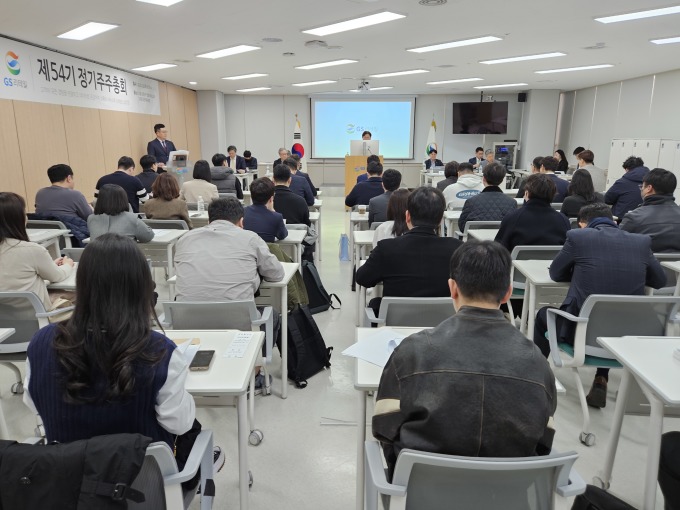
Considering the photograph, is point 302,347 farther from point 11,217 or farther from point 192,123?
point 192,123

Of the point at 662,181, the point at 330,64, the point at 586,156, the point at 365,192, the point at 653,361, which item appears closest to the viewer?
the point at 653,361

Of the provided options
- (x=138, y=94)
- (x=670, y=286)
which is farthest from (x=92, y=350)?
(x=138, y=94)

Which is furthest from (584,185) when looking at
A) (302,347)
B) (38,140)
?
(38,140)

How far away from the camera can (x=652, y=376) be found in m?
1.74

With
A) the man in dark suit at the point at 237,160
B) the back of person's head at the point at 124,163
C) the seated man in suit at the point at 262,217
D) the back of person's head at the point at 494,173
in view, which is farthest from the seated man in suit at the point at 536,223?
the man in dark suit at the point at 237,160

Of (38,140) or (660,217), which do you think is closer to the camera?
(660,217)

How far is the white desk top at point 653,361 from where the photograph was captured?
5.45 ft

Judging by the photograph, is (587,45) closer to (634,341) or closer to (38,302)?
(634,341)

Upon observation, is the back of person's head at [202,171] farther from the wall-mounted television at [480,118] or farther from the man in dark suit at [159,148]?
the wall-mounted television at [480,118]

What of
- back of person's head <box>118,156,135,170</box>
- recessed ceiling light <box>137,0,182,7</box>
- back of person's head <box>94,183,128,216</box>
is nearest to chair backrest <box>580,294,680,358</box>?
back of person's head <box>94,183,128,216</box>

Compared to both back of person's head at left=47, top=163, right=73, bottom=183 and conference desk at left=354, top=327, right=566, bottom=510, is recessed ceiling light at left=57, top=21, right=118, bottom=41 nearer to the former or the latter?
back of person's head at left=47, top=163, right=73, bottom=183

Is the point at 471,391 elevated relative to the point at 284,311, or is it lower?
elevated

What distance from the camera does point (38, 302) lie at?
2.51m

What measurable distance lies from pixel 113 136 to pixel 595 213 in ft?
27.7
